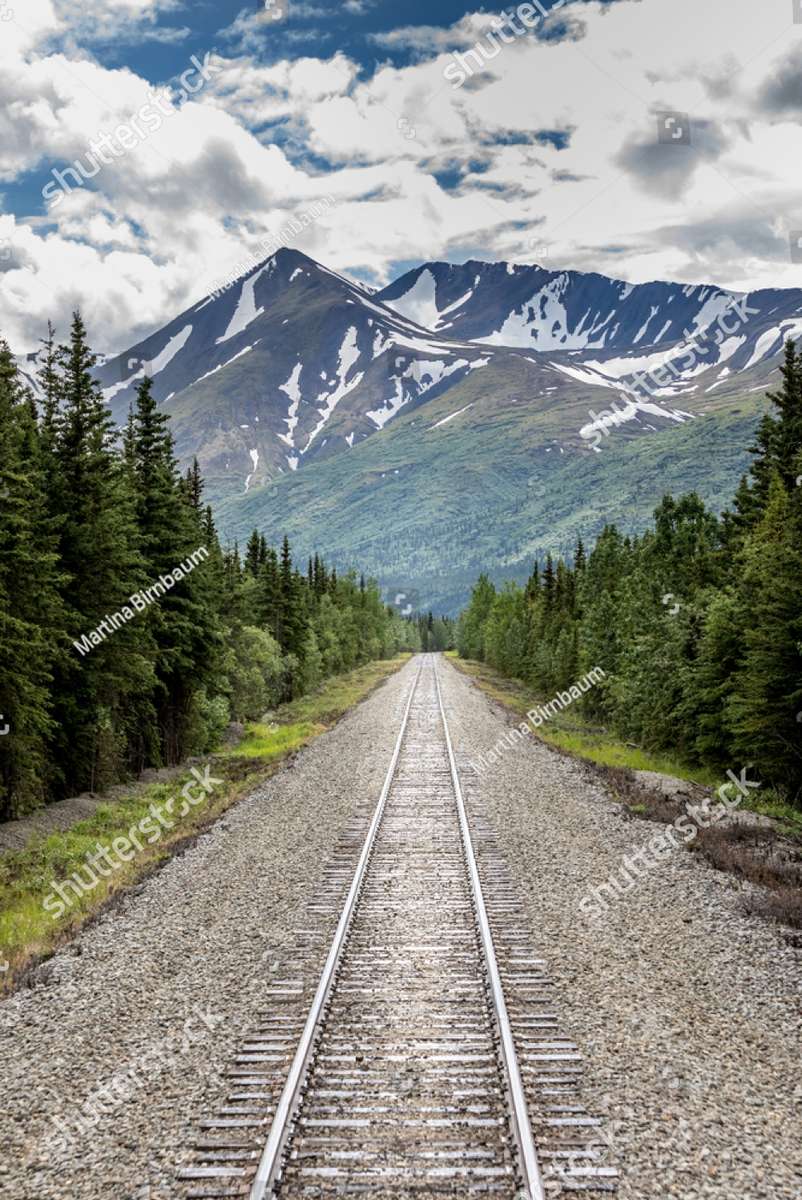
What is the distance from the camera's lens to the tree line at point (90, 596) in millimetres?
18656

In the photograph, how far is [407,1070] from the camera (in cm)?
737

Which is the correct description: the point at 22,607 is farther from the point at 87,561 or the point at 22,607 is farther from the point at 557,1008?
the point at 557,1008

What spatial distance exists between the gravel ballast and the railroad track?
27 centimetres

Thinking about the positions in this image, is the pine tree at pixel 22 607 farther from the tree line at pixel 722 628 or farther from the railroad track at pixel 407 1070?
the tree line at pixel 722 628

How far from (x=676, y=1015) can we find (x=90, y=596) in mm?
18672

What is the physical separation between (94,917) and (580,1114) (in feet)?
27.3

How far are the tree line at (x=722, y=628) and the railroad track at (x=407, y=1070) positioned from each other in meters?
11.5

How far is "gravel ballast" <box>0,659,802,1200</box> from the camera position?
618 cm

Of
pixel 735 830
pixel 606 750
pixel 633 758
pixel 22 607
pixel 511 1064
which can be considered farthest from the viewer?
pixel 606 750

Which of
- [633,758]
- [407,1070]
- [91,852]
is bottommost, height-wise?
[633,758]

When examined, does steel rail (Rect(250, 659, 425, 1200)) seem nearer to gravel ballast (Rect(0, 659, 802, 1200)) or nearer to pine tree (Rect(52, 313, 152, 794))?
gravel ballast (Rect(0, 659, 802, 1200))

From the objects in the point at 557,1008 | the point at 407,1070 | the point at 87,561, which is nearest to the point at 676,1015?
the point at 557,1008

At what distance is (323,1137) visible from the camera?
6.34 metres

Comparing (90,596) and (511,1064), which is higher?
(90,596)
